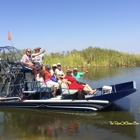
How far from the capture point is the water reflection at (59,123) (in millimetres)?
6672

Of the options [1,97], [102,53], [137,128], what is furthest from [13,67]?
[102,53]

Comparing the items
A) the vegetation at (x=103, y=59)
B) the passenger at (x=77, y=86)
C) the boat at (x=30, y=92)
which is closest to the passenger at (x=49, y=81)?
the boat at (x=30, y=92)

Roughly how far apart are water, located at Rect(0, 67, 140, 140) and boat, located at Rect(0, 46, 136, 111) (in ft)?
0.96

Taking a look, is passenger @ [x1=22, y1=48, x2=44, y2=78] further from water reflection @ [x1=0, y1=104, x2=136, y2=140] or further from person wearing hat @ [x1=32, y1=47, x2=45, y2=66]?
water reflection @ [x1=0, y1=104, x2=136, y2=140]

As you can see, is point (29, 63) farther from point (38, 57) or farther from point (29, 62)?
point (38, 57)

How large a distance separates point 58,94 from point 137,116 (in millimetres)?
3683

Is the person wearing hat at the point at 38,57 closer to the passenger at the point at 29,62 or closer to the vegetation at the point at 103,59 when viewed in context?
the passenger at the point at 29,62

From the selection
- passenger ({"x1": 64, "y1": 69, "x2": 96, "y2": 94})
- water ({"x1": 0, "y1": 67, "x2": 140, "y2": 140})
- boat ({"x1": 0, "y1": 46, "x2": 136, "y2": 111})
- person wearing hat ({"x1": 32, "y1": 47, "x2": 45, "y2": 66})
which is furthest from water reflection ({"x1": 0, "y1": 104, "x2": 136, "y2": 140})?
person wearing hat ({"x1": 32, "y1": 47, "x2": 45, "y2": 66})

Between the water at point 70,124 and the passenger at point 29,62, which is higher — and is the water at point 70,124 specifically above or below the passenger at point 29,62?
below

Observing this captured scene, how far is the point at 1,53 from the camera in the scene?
995 centimetres

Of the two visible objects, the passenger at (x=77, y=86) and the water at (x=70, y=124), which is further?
the passenger at (x=77, y=86)

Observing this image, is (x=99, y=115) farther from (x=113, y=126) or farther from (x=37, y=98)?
(x=37, y=98)

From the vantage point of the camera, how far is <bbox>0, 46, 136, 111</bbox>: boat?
8758 millimetres

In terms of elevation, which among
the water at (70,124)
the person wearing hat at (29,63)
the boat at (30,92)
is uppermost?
the person wearing hat at (29,63)
